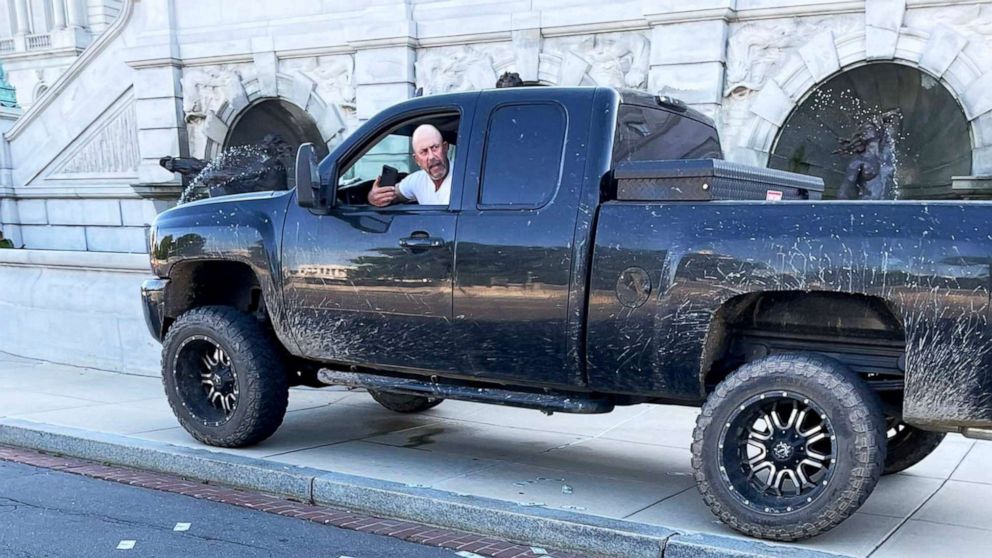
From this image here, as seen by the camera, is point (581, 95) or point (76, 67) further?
point (76, 67)

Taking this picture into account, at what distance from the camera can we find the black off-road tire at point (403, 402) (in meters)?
6.63

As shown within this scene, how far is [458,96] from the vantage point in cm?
486

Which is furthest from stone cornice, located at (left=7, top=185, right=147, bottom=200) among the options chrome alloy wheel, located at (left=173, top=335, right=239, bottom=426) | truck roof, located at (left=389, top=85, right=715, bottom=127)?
truck roof, located at (left=389, top=85, right=715, bottom=127)

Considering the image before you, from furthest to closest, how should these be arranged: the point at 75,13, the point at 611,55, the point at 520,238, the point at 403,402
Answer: the point at 75,13
the point at 611,55
the point at 403,402
the point at 520,238

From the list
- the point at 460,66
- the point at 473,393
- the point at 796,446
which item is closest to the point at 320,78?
the point at 460,66

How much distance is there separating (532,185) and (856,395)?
6.18ft

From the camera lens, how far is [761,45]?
11211 mm

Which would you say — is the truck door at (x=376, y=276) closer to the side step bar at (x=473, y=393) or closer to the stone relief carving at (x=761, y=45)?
the side step bar at (x=473, y=393)

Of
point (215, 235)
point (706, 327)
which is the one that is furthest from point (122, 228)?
point (706, 327)

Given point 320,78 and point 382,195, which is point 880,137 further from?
point 320,78

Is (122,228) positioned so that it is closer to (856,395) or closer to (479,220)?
(479,220)

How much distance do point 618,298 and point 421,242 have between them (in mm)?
1197

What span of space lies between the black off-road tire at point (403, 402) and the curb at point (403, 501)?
1.62m

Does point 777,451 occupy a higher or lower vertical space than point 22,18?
lower
